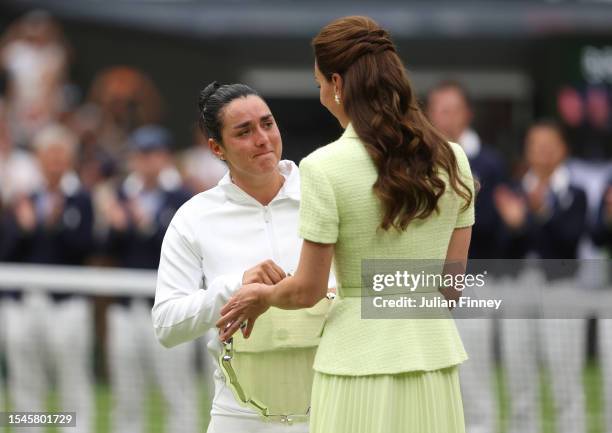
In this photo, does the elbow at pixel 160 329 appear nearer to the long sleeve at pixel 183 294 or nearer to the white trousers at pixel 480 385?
the long sleeve at pixel 183 294

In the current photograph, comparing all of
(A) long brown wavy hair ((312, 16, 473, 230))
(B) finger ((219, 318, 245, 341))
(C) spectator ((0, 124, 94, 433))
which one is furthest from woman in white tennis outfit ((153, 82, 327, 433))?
(C) spectator ((0, 124, 94, 433))

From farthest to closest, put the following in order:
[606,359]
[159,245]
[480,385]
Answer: [159,245] < [480,385] < [606,359]

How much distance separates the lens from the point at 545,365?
6.80m

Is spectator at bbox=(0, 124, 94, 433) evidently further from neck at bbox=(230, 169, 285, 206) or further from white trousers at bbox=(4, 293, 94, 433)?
neck at bbox=(230, 169, 285, 206)

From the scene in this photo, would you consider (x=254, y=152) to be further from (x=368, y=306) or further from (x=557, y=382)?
(x=557, y=382)

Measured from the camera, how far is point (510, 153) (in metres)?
12.4

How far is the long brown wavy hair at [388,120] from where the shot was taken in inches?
132

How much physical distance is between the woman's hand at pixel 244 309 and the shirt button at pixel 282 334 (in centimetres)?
20

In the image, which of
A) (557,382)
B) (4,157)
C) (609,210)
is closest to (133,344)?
(557,382)

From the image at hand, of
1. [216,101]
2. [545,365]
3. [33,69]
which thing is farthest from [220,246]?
[33,69]

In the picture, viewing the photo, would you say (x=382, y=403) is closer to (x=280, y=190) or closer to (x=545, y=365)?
(x=280, y=190)

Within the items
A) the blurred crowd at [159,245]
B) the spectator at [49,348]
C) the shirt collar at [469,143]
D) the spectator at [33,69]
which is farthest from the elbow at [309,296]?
the spectator at [33,69]

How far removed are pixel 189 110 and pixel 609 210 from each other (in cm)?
618

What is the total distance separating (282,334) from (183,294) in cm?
31
